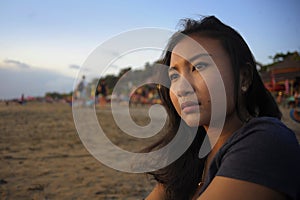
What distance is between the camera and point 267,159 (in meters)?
0.73

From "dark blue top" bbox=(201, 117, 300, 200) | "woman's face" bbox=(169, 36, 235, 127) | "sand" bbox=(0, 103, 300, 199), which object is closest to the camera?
"dark blue top" bbox=(201, 117, 300, 200)

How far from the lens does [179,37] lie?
1.29 meters

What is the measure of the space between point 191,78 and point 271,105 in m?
0.38

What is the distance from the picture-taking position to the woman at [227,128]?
735 mm

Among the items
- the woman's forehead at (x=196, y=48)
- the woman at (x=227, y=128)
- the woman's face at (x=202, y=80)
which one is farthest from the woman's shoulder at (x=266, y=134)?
the woman's forehead at (x=196, y=48)

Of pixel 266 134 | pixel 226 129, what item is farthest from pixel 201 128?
pixel 266 134

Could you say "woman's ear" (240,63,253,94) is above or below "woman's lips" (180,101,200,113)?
above

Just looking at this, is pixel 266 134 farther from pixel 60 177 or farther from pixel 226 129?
pixel 60 177

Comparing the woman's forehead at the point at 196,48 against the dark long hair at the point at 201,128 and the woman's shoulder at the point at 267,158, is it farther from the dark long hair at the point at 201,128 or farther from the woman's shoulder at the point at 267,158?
the woman's shoulder at the point at 267,158

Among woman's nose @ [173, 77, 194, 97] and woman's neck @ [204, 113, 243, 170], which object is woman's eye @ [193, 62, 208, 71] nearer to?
woman's nose @ [173, 77, 194, 97]

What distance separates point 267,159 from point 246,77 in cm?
50

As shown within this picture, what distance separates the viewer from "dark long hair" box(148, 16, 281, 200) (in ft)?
3.67

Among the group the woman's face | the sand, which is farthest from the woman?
the sand

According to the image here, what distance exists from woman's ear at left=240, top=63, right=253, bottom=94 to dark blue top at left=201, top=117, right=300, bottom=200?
330mm
